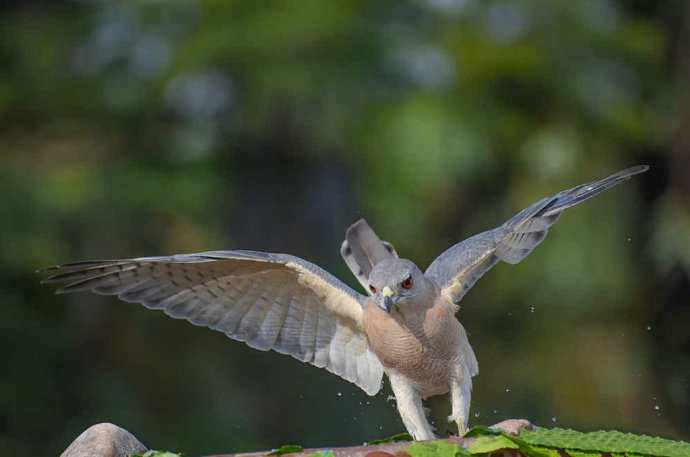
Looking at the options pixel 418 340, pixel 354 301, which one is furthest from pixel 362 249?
pixel 418 340

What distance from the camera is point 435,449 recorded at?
4.02 meters

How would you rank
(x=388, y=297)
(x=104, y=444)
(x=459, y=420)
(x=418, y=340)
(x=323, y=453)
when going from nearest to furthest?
(x=323, y=453) → (x=104, y=444) → (x=388, y=297) → (x=418, y=340) → (x=459, y=420)

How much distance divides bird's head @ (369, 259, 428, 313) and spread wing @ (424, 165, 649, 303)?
1.23 ft

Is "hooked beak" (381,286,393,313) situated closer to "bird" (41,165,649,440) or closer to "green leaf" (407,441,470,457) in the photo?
"bird" (41,165,649,440)

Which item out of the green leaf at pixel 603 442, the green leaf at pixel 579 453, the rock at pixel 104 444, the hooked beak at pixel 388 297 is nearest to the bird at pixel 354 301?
the hooked beak at pixel 388 297

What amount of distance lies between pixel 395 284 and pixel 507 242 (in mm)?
853

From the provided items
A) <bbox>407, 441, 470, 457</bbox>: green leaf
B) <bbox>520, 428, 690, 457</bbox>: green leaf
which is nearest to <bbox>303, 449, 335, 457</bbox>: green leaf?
<bbox>407, 441, 470, 457</bbox>: green leaf

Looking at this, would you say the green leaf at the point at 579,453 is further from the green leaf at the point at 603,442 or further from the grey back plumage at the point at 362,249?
the grey back plumage at the point at 362,249

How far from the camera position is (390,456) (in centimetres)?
399

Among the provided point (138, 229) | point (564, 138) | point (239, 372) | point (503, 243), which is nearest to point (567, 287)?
point (564, 138)

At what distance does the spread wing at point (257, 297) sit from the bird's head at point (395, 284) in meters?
0.42

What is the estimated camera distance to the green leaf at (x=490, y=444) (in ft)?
13.2

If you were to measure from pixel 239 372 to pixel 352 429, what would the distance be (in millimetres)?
1312

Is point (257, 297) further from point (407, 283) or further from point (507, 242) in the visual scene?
point (507, 242)
